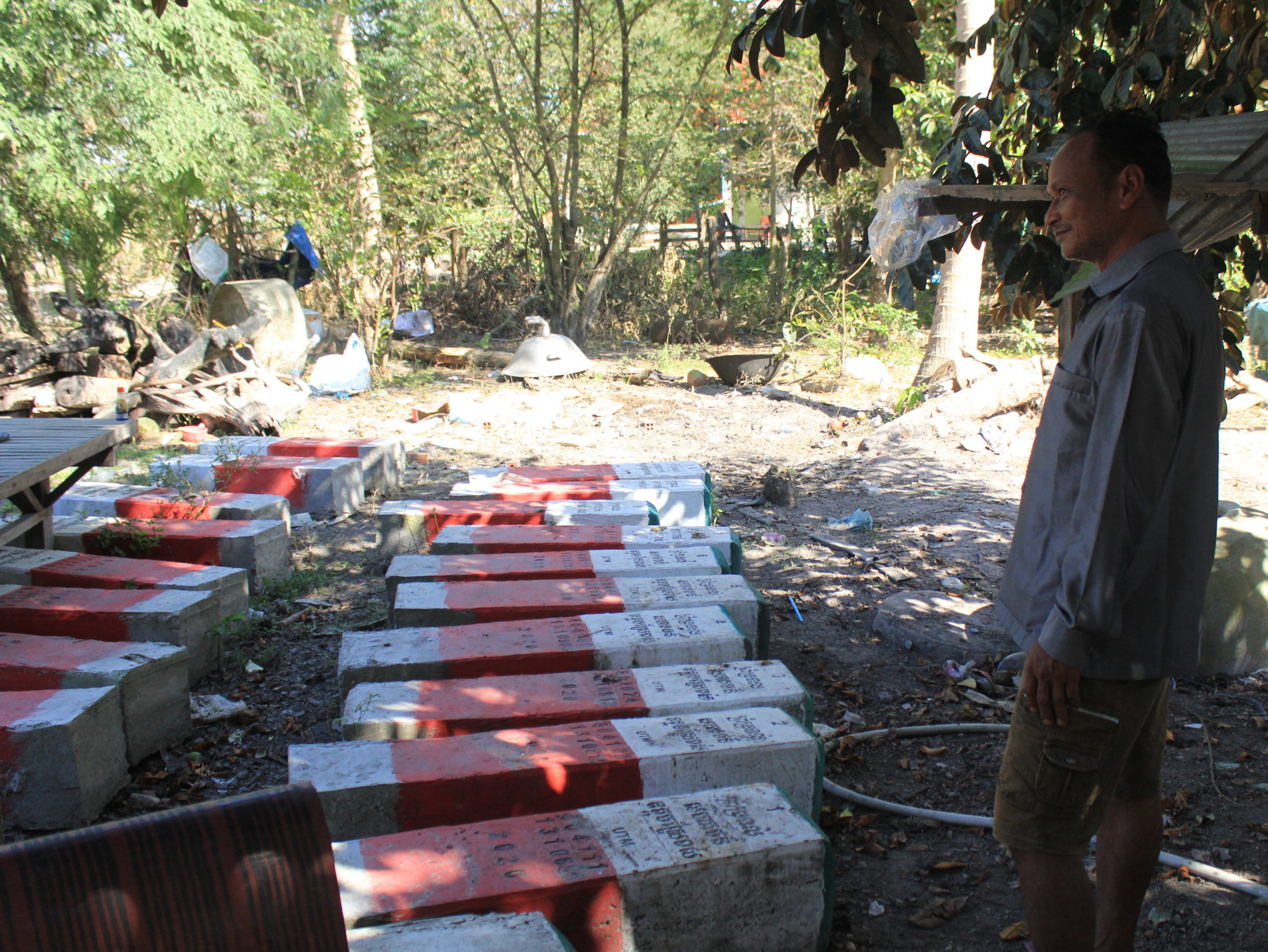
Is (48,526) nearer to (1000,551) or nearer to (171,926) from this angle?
(171,926)

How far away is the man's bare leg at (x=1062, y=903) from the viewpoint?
176 cm

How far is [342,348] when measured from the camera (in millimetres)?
12016

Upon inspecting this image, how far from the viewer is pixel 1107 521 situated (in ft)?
5.19

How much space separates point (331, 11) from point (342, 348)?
15.6ft

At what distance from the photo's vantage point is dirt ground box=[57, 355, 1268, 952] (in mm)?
2396

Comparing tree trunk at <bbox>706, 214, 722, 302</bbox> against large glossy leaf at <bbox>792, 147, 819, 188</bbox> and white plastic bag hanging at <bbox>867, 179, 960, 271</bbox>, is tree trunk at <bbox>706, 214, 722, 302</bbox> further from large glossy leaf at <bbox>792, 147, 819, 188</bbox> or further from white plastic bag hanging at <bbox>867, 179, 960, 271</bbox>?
large glossy leaf at <bbox>792, 147, 819, 188</bbox>

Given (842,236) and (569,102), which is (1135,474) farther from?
(842,236)

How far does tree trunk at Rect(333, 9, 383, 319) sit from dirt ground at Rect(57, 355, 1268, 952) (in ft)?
12.4

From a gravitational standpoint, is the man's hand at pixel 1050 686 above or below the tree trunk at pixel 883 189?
below

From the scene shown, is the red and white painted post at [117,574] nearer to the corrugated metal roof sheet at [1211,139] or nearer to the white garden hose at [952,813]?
the white garden hose at [952,813]

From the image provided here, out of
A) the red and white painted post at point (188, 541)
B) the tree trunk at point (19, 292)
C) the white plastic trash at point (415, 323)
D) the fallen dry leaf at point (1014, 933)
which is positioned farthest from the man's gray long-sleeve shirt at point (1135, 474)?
the white plastic trash at point (415, 323)

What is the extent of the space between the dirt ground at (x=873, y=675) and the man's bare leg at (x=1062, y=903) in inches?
19.5

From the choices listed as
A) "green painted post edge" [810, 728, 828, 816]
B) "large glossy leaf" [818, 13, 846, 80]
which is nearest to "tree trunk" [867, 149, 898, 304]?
"large glossy leaf" [818, 13, 846, 80]

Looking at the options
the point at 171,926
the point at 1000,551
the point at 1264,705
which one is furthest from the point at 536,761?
the point at 1000,551
